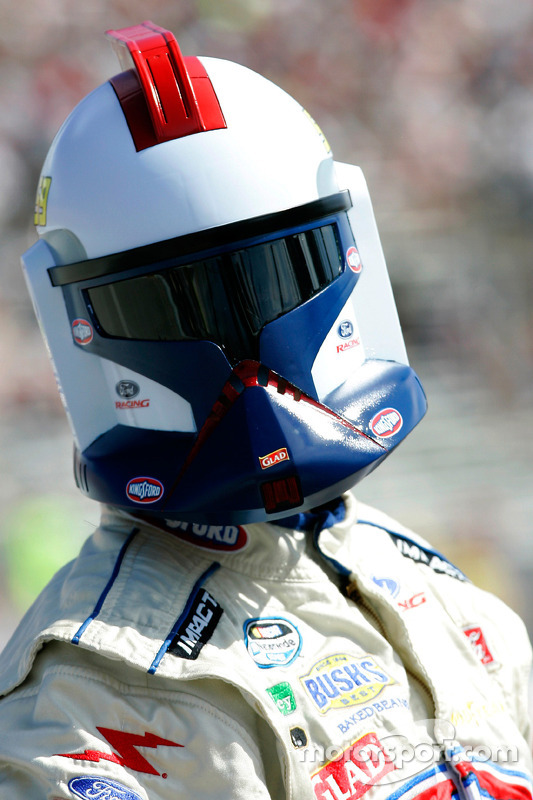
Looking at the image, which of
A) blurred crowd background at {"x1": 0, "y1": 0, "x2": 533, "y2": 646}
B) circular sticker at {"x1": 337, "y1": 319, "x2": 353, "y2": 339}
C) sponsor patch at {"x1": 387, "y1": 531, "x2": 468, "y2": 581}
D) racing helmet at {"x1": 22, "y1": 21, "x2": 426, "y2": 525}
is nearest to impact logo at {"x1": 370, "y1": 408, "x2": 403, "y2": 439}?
racing helmet at {"x1": 22, "y1": 21, "x2": 426, "y2": 525}

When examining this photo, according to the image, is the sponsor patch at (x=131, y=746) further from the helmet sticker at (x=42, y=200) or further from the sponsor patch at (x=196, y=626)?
the helmet sticker at (x=42, y=200)

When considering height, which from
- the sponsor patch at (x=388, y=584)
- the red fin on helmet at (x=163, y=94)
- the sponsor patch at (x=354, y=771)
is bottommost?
the sponsor patch at (x=354, y=771)

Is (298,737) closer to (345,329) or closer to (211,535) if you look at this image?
(211,535)

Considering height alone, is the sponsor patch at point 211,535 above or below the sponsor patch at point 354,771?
above

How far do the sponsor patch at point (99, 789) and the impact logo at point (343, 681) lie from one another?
0.92ft

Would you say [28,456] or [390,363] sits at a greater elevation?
[390,363]

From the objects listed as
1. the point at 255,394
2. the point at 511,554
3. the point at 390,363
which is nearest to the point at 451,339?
the point at 511,554

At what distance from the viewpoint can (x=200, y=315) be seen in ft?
3.70

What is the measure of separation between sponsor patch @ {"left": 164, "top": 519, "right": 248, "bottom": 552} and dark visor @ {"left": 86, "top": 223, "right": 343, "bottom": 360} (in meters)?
0.26

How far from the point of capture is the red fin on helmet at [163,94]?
1.16 metres

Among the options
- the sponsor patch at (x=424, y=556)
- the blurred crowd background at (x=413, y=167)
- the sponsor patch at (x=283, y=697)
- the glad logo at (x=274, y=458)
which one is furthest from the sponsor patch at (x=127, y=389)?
the blurred crowd background at (x=413, y=167)

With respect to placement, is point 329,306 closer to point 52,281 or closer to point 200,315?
point 200,315

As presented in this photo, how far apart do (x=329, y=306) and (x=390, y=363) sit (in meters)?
0.18

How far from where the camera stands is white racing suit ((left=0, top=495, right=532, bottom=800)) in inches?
37.4
